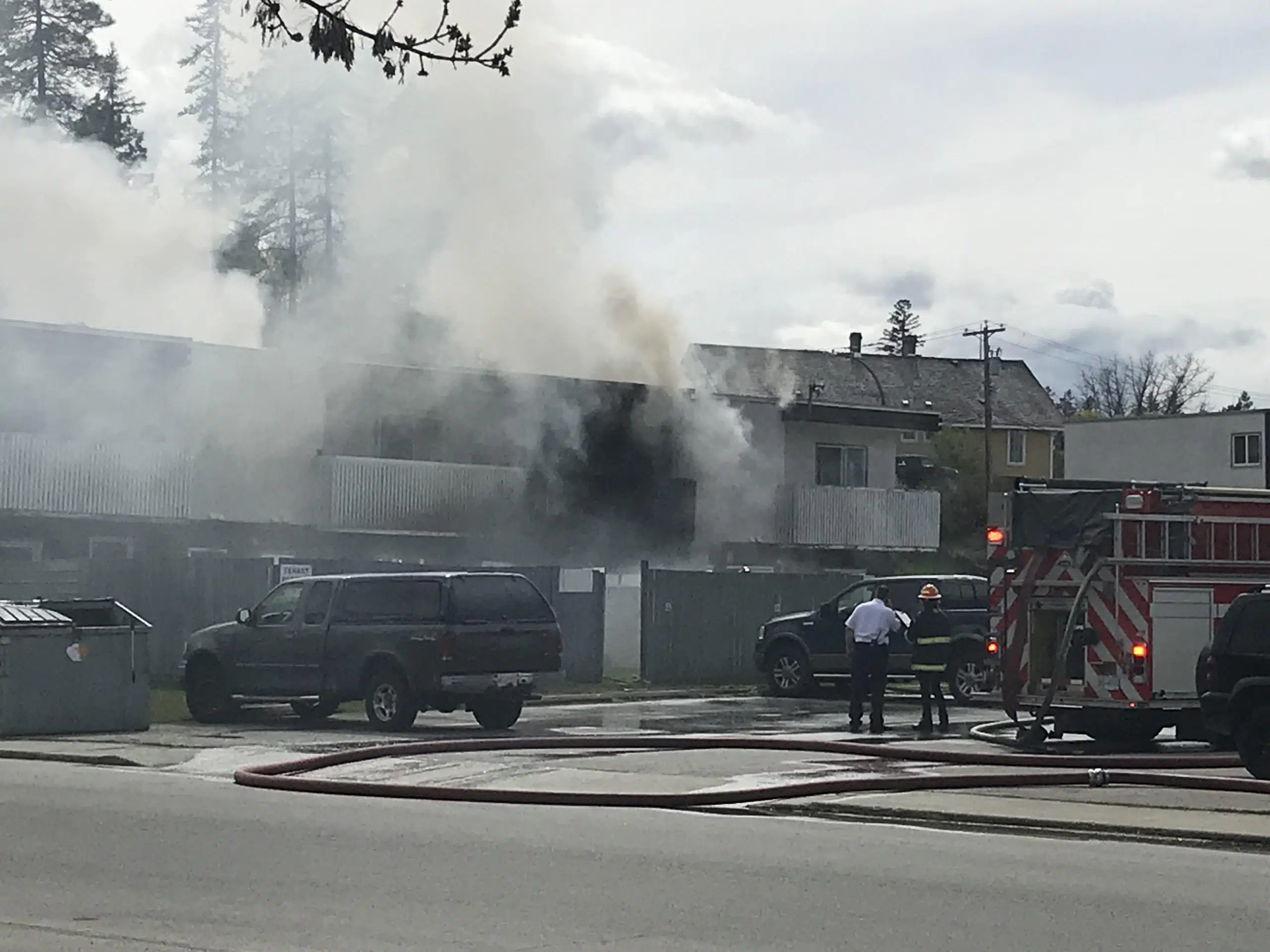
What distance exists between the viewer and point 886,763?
1712cm

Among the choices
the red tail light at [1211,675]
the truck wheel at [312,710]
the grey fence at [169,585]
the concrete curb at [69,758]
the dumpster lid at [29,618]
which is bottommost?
the concrete curb at [69,758]

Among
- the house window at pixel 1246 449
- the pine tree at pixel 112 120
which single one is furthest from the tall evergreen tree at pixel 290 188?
the house window at pixel 1246 449

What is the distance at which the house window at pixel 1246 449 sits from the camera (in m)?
49.2

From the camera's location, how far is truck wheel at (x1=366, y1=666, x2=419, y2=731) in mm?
20891

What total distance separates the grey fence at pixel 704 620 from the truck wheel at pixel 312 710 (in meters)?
8.20

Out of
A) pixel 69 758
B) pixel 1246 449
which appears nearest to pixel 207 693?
pixel 69 758

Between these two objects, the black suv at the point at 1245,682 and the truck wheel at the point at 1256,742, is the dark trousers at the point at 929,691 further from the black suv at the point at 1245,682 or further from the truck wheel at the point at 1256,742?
the truck wheel at the point at 1256,742

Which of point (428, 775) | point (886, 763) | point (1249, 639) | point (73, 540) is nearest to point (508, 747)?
point (428, 775)

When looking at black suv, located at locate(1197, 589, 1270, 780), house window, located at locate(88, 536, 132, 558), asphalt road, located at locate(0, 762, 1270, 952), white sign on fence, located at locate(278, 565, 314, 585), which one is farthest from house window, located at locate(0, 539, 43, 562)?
black suv, located at locate(1197, 589, 1270, 780)

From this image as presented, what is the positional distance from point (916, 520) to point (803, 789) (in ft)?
108

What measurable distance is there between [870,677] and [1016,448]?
58027mm

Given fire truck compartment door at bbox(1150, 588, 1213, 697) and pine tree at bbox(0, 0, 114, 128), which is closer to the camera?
fire truck compartment door at bbox(1150, 588, 1213, 697)

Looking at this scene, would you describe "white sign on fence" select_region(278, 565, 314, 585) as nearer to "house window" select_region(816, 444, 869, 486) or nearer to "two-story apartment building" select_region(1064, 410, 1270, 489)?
"house window" select_region(816, 444, 869, 486)

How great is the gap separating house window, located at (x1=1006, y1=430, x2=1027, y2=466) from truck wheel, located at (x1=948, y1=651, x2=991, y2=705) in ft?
166
